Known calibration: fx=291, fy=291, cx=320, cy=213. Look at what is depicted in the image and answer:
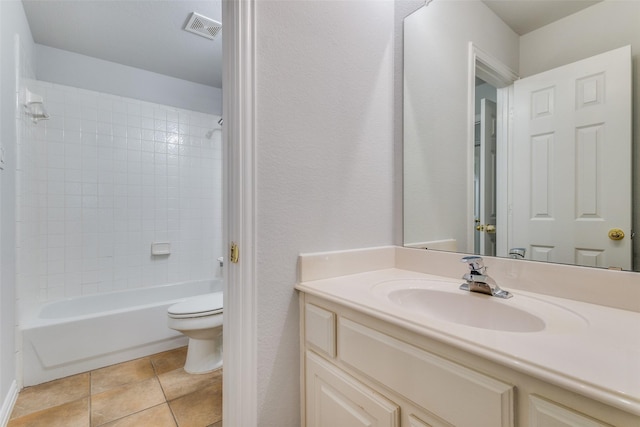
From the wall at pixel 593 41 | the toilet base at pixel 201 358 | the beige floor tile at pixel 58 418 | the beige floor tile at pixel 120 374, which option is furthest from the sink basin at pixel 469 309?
the beige floor tile at pixel 120 374

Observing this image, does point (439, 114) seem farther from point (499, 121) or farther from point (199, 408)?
point (199, 408)

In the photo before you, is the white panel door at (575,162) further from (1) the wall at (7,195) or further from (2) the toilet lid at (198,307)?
(1) the wall at (7,195)

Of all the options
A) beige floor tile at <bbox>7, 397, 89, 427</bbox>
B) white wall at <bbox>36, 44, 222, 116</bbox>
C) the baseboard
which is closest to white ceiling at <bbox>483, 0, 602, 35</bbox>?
beige floor tile at <bbox>7, 397, 89, 427</bbox>

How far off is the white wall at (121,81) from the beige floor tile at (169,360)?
7.11ft

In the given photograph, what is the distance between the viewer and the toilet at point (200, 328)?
1.80 m

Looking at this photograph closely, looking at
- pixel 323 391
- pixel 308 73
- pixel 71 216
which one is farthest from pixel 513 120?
pixel 71 216

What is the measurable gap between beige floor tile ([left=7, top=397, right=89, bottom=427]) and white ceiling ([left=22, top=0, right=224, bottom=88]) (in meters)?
2.33

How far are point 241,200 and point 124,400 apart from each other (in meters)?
1.49

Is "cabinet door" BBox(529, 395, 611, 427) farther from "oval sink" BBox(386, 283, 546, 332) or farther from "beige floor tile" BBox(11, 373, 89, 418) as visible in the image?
"beige floor tile" BBox(11, 373, 89, 418)

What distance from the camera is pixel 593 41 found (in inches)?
33.2

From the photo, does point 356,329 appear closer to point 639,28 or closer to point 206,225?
point 639,28

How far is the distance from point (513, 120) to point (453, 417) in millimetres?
957

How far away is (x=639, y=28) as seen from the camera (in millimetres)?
761

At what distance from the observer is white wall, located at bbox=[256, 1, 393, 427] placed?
96 cm
